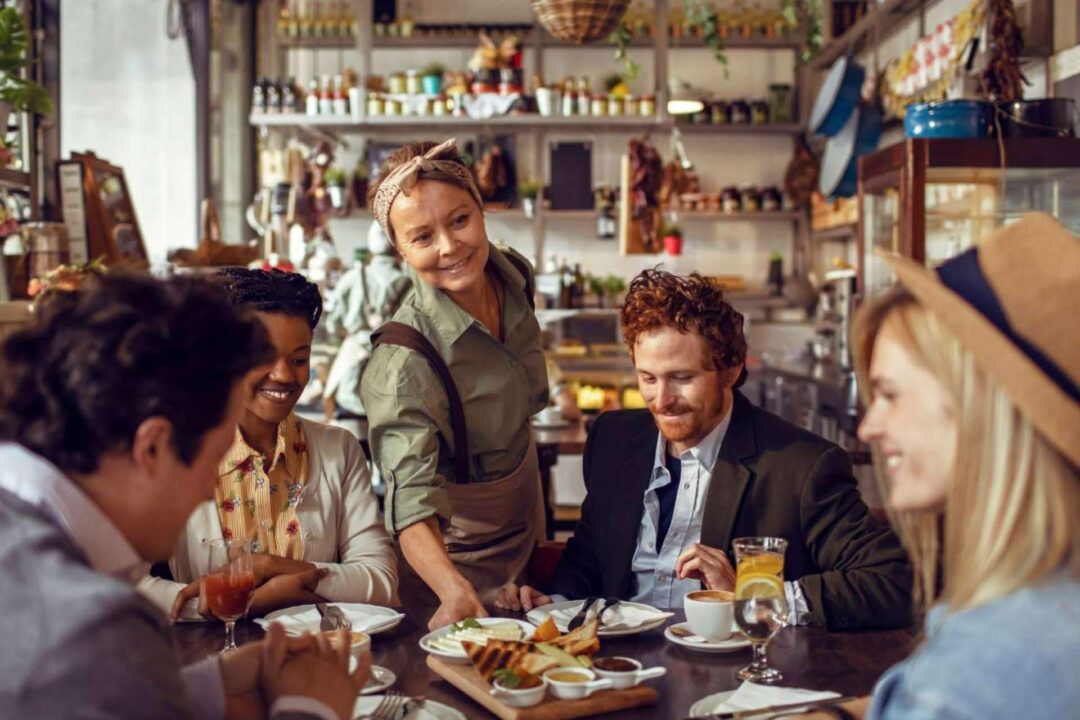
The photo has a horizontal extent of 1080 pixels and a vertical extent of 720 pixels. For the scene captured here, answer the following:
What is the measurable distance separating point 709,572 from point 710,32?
A: 564 cm

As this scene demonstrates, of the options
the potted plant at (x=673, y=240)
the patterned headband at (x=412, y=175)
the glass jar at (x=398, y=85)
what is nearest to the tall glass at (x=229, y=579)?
the patterned headband at (x=412, y=175)

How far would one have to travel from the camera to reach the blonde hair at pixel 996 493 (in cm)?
109

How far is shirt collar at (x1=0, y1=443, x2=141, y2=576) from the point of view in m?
1.15

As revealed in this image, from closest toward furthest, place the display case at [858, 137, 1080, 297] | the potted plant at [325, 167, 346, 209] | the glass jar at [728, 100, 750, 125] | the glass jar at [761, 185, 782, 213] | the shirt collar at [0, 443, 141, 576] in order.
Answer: the shirt collar at [0, 443, 141, 576] < the display case at [858, 137, 1080, 297] < the potted plant at [325, 167, 346, 209] < the glass jar at [728, 100, 750, 125] < the glass jar at [761, 185, 782, 213]

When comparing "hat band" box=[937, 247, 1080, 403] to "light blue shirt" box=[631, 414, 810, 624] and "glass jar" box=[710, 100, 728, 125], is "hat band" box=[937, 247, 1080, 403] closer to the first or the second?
"light blue shirt" box=[631, 414, 810, 624]

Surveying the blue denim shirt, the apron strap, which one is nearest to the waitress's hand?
the apron strap

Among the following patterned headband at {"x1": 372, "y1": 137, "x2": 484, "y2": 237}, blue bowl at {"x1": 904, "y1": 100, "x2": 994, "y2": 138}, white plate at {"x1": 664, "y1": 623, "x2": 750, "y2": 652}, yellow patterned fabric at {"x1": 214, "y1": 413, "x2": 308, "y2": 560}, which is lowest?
white plate at {"x1": 664, "y1": 623, "x2": 750, "y2": 652}

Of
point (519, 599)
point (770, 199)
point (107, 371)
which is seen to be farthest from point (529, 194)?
point (107, 371)

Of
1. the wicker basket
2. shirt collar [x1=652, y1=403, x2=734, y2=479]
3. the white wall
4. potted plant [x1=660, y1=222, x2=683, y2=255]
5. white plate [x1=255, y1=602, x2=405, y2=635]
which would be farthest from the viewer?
potted plant [x1=660, y1=222, x2=683, y2=255]

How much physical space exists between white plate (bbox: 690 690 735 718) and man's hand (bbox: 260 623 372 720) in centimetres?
49

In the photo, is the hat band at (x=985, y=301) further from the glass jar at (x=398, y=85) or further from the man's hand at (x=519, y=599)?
the glass jar at (x=398, y=85)

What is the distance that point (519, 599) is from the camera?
89.1 inches

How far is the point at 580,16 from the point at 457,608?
3.48 metres

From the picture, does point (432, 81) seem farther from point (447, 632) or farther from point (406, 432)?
point (447, 632)
